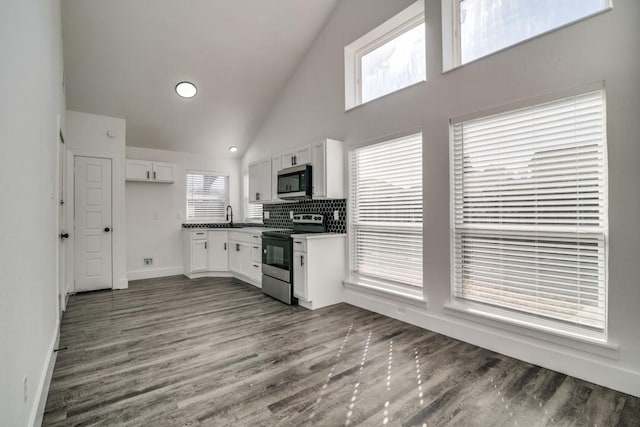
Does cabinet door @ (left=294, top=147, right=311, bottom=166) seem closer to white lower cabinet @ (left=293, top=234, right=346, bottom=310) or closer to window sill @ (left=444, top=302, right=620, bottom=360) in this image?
white lower cabinet @ (left=293, top=234, right=346, bottom=310)

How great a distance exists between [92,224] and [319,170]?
11.5 ft

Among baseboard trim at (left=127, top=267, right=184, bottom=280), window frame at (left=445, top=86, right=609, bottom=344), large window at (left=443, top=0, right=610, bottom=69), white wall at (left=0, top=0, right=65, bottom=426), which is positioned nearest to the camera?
white wall at (left=0, top=0, right=65, bottom=426)

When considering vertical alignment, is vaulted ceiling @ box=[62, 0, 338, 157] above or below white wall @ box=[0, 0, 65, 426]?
above

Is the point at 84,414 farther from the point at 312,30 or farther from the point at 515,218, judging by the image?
the point at 312,30

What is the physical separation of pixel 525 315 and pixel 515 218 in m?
0.77

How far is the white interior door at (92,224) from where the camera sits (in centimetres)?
465

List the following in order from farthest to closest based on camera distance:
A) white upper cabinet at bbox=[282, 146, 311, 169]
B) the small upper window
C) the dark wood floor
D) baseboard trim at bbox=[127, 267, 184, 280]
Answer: baseboard trim at bbox=[127, 267, 184, 280] → white upper cabinet at bbox=[282, 146, 311, 169] → the small upper window → the dark wood floor

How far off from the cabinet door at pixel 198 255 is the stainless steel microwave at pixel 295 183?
1942 mm

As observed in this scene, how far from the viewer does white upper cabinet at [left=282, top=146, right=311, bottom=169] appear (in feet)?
14.1

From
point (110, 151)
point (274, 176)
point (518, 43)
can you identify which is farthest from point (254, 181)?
point (518, 43)

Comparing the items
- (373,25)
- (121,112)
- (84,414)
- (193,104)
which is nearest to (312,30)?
(373,25)

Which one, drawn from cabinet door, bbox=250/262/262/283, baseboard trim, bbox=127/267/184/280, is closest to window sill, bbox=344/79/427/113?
cabinet door, bbox=250/262/262/283

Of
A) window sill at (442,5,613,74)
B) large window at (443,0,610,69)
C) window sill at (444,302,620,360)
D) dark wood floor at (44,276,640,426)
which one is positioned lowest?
dark wood floor at (44,276,640,426)

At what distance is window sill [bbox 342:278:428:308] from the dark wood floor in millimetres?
254
